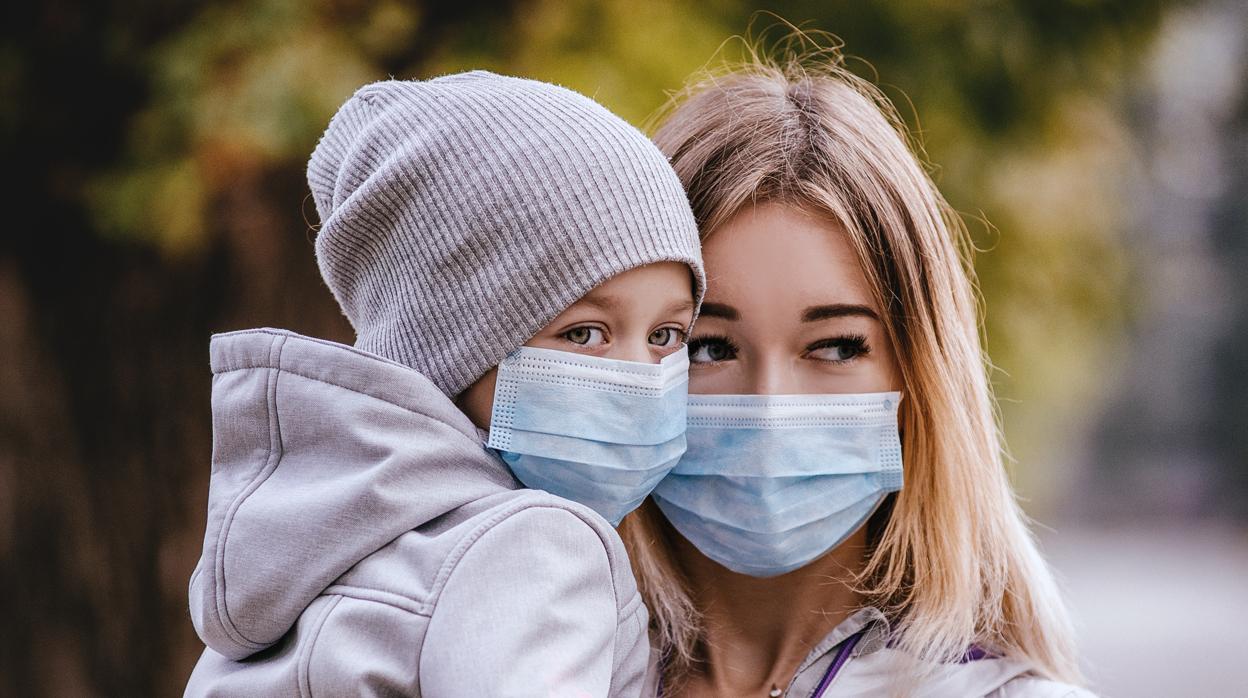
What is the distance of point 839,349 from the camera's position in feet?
8.77

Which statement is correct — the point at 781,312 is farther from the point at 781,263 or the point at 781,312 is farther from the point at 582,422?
the point at 582,422

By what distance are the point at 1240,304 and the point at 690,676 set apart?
26.0 metres

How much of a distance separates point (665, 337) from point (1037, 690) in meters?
1.00

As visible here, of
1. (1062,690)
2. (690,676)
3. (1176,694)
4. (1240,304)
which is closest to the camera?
(1062,690)

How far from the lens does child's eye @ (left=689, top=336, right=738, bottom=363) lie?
8.61ft

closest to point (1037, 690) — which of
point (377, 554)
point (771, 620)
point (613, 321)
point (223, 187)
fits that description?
point (771, 620)

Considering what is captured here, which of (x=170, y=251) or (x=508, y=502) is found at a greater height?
(x=508, y=502)

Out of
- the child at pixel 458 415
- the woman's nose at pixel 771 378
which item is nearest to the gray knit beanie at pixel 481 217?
the child at pixel 458 415

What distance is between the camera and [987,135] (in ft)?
17.7

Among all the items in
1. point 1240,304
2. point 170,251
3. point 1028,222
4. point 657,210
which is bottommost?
point 170,251

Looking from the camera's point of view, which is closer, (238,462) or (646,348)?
(238,462)

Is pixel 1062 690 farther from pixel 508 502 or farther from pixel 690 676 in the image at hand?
pixel 508 502

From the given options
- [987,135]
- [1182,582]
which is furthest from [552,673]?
[1182,582]

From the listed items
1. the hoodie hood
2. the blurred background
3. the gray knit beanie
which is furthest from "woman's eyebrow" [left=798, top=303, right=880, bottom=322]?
the blurred background
